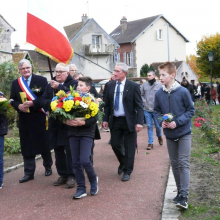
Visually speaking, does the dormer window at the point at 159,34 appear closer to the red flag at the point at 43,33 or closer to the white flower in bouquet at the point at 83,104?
the red flag at the point at 43,33

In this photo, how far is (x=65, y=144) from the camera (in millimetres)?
7000

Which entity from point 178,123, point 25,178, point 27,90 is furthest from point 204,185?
point 27,90

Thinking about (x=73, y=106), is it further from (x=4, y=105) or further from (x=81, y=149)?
(x=4, y=105)

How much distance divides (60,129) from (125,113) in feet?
4.15

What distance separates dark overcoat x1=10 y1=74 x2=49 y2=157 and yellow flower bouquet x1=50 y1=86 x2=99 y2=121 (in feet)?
4.60

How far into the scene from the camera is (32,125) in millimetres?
7629

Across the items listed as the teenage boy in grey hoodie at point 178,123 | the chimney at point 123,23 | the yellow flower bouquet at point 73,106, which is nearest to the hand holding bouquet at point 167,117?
the teenage boy in grey hoodie at point 178,123

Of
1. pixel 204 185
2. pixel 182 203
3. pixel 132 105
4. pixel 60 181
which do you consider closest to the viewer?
pixel 182 203

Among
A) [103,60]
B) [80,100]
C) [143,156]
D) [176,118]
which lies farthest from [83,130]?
[103,60]

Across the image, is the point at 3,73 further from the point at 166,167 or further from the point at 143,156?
the point at 166,167

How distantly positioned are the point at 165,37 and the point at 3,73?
46.8m

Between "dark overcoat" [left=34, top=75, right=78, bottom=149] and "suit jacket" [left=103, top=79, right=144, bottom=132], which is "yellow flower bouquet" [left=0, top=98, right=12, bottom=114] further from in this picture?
"suit jacket" [left=103, top=79, right=144, bottom=132]

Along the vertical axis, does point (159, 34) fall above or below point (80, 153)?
above

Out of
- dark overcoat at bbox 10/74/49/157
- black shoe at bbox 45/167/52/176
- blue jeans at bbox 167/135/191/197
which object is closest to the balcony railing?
black shoe at bbox 45/167/52/176
